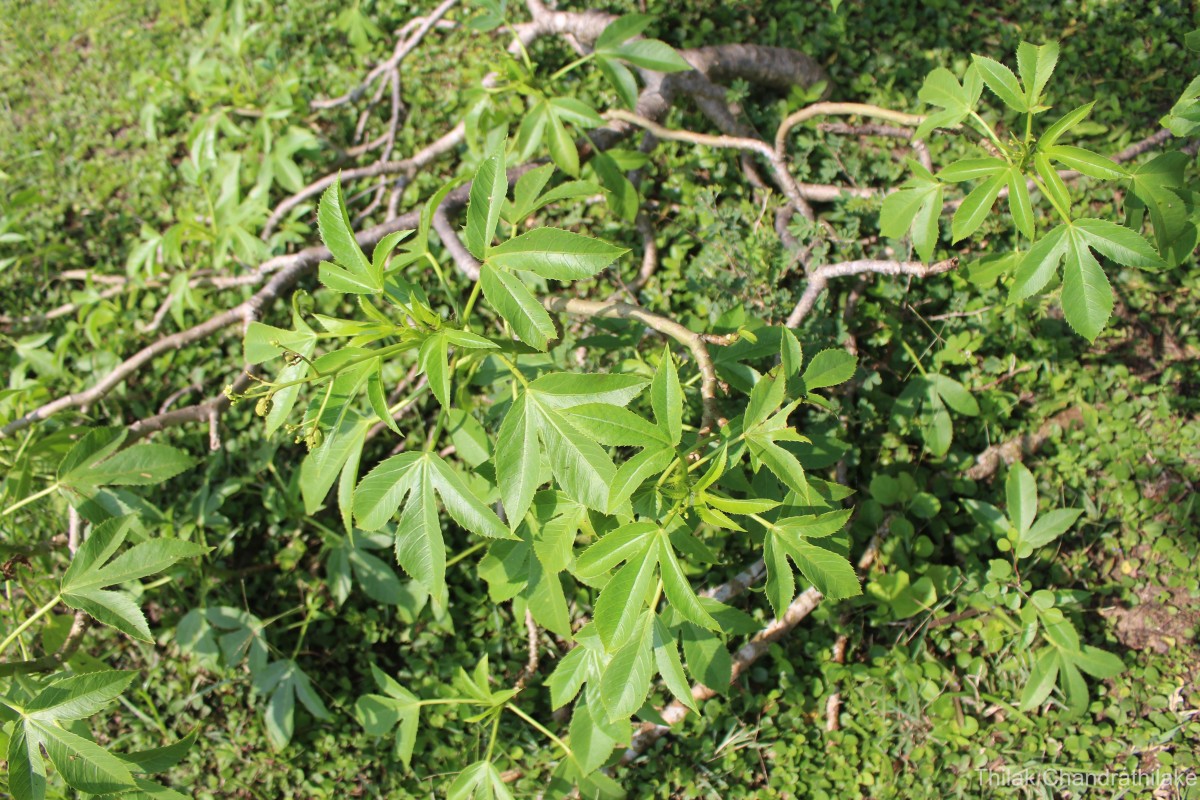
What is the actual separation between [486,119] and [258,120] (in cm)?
137

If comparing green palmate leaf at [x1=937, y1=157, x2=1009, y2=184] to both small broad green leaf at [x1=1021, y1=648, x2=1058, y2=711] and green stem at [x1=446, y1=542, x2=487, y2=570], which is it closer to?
small broad green leaf at [x1=1021, y1=648, x2=1058, y2=711]

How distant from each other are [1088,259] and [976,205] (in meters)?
0.28

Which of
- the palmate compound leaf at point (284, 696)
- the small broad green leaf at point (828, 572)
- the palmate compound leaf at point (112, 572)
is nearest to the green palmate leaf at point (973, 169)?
the small broad green leaf at point (828, 572)

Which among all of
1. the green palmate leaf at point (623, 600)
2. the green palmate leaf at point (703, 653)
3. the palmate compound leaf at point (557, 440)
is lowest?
the green palmate leaf at point (703, 653)

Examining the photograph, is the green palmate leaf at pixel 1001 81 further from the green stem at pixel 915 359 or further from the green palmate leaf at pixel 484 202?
the green palmate leaf at pixel 484 202

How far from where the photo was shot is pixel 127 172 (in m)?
3.62

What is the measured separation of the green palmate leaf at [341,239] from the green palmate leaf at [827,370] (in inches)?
37.0

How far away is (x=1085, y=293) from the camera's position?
1835 mm

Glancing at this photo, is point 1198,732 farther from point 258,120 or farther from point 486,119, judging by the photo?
point 258,120

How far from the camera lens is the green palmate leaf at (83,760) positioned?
1.54 meters

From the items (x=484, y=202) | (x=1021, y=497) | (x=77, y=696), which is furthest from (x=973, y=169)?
(x=77, y=696)

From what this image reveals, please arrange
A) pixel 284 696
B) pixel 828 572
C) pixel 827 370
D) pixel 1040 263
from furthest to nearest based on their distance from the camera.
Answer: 1. pixel 284 696
2. pixel 1040 263
3. pixel 827 370
4. pixel 828 572

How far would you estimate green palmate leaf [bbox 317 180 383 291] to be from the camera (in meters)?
1.64

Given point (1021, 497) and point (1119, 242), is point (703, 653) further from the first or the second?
point (1119, 242)
